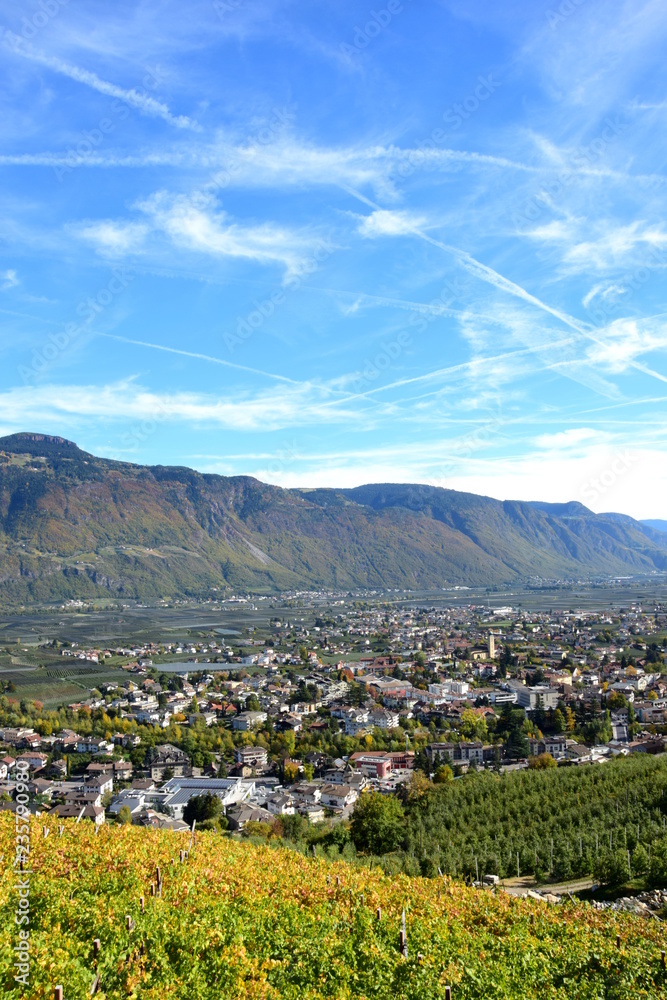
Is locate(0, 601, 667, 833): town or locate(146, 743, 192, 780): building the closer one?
locate(0, 601, 667, 833): town

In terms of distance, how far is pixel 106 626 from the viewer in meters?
100

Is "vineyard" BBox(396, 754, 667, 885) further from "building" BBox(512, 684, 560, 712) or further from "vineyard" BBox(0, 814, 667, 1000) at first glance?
"building" BBox(512, 684, 560, 712)

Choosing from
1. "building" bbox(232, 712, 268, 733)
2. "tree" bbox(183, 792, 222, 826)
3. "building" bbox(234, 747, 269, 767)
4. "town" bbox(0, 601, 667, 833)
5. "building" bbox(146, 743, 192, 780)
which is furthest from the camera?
"building" bbox(232, 712, 268, 733)

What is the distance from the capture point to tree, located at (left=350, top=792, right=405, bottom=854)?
19906 mm

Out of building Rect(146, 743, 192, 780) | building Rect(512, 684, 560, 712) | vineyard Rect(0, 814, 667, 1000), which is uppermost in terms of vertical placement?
vineyard Rect(0, 814, 667, 1000)

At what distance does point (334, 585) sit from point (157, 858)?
188 m

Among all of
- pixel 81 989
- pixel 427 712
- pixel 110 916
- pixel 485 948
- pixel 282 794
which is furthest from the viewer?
pixel 427 712

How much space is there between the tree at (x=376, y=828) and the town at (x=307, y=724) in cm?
331

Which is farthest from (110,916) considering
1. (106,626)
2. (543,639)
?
(106,626)

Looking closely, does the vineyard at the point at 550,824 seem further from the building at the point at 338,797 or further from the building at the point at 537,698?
the building at the point at 537,698

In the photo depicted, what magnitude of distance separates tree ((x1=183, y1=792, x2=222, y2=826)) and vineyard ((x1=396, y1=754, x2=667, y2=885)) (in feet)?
25.7

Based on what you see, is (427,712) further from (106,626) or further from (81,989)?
(106,626)

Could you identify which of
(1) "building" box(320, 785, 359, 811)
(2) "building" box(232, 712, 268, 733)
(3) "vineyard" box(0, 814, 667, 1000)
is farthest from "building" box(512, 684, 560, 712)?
(3) "vineyard" box(0, 814, 667, 1000)

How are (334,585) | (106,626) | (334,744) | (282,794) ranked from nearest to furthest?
(282,794) → (334,744) → (106,626) → (334,585)
